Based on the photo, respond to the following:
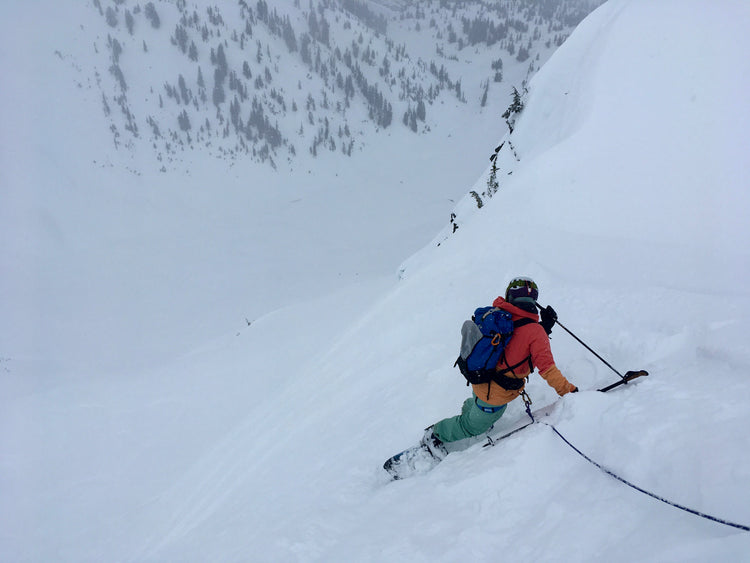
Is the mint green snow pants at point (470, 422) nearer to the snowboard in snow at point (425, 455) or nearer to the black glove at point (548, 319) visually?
the snowboard in snow at point (425, 455)

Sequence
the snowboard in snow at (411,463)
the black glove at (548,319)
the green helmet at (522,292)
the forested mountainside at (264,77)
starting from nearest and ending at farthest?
the green helmet at (522,292) → the black glove at (548,319) → the snowboard in snow at (411,463) → the forested mountainside at (264,77)

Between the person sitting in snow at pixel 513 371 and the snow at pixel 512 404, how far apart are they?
0.26 m

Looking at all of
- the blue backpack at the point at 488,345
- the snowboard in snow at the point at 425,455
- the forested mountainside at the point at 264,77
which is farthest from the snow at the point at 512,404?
the forested mountainside at the point at 264,77

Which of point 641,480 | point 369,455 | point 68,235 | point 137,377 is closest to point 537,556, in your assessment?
point 641,480

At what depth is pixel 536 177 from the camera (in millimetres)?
8812

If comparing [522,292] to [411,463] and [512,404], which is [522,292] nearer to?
[512,404]

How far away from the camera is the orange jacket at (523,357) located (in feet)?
11.2

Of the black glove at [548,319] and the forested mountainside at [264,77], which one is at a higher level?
the forested mountainside at [264,77]

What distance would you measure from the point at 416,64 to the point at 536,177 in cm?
6979

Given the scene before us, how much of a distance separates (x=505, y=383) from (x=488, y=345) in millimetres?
411

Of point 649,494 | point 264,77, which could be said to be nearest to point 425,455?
point 649,494

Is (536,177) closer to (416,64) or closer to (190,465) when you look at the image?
(190,465)

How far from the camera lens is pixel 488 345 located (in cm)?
355

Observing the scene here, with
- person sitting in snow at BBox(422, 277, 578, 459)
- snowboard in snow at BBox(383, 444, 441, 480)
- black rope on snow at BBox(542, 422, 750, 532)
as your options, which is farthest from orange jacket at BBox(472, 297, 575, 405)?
snowboard in snow at BBox(383, 444, 441, 480)
